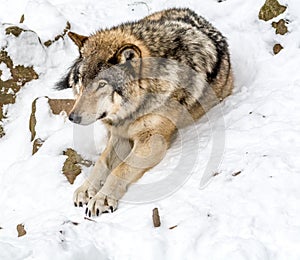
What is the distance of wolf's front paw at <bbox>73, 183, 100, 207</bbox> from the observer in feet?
15.3

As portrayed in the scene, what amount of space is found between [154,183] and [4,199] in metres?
1.87

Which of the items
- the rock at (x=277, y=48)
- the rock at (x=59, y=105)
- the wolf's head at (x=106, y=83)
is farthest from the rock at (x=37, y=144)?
the rock at (x=277, y=48)

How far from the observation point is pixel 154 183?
464cm

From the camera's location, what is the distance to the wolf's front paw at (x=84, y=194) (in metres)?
4.67

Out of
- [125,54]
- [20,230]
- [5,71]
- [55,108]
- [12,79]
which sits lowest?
[20,230]

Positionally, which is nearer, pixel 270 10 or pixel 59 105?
pixel 59 105

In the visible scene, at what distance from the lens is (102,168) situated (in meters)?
4.97

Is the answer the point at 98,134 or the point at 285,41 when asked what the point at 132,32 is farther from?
A: the point at 285,41

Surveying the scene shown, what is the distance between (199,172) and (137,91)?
3.34 feet

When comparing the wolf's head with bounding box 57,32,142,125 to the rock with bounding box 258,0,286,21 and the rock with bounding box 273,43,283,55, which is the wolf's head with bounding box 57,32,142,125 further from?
the rock with bounding box 258,0,286,21

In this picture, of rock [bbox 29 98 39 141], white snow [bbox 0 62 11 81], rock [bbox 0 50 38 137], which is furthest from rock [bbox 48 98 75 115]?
white snow [bbox 0 62 11 81]

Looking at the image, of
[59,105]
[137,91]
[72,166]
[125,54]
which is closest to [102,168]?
[72,166]

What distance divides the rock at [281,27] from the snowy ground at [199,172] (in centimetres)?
8

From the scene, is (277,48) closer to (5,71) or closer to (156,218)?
(156,218)
